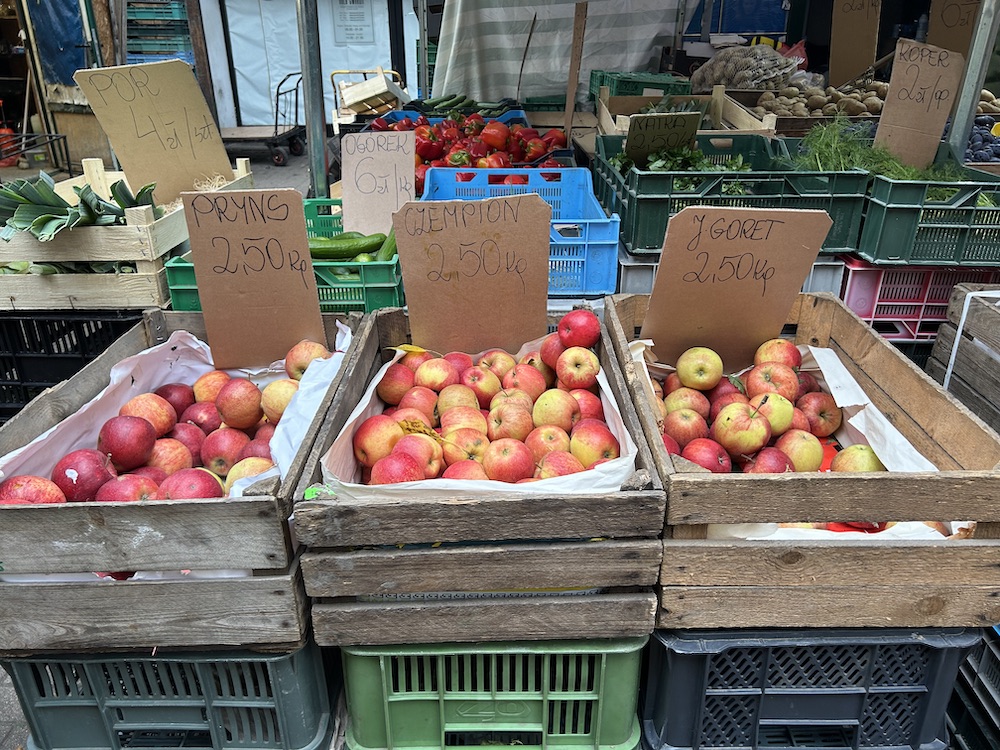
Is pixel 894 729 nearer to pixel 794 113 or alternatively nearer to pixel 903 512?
pixel 903 512

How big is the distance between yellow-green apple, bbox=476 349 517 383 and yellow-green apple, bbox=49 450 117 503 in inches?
47.2

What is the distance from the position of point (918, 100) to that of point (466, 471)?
9.82 feet

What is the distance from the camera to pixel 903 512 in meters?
1.61

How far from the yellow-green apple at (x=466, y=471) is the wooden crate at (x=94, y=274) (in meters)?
1.86

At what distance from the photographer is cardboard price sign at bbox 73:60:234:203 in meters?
3.19

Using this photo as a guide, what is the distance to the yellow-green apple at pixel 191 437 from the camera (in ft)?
7.17

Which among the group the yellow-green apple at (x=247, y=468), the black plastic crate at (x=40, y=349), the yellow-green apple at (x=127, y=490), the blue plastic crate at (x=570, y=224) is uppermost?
the blue plastic crate at (x=570, y=224)

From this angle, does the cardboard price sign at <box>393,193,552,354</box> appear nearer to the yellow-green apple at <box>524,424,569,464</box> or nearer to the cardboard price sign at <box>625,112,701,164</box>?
the yellow-green apple at <box>524,424,569,464</box>

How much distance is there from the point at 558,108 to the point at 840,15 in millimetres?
2838

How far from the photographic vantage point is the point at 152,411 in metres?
2.17

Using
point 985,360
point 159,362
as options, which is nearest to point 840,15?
point 985,360

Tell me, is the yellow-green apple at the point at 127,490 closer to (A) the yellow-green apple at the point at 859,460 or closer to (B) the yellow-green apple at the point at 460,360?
(B) the yellow-green apple at the point at 460,360

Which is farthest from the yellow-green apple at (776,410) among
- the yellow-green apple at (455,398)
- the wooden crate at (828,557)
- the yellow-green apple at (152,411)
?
the yellow-green apple at (152,411)

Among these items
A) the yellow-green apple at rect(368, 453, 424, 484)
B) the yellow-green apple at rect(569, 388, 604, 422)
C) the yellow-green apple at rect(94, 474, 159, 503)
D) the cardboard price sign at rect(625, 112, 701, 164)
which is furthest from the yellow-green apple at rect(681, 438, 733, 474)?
the cardboard price sign at rect(625, 112, 701, 164)
